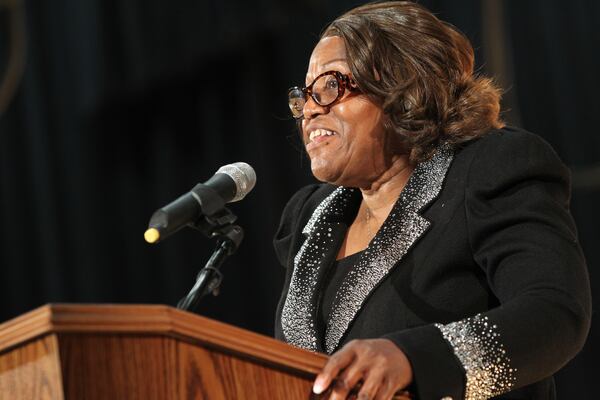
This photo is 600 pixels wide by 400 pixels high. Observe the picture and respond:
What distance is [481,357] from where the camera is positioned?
1441mm

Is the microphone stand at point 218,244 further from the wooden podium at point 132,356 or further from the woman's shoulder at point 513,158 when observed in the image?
the woman's shoulder at point 513,158

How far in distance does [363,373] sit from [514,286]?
1.22 feet

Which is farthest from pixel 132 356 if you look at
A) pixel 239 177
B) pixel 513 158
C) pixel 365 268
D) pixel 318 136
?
pixel 318 136

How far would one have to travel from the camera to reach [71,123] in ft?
15.6

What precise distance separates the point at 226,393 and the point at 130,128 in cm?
372

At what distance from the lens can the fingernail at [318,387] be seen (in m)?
1.29

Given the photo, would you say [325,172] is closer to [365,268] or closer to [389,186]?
[389,186]

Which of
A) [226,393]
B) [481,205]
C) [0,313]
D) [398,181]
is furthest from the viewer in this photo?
[0,313]

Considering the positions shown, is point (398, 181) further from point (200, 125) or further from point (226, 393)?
point (200, 125)

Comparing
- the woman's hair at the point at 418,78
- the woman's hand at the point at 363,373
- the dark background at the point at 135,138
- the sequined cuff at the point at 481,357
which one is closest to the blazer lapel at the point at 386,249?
the woman's hair at the point at 418,78

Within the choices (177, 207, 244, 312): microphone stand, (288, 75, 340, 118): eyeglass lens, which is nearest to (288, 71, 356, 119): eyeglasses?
(288, 75, 340, 118): eyeglass lens

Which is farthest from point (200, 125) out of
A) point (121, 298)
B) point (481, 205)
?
point (481, 205)

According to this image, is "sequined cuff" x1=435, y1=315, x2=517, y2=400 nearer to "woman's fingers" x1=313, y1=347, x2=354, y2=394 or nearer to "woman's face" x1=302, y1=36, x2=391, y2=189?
"woman's fingers" x1=313, y1=347, x2=354, y2=394

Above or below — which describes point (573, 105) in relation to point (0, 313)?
above
